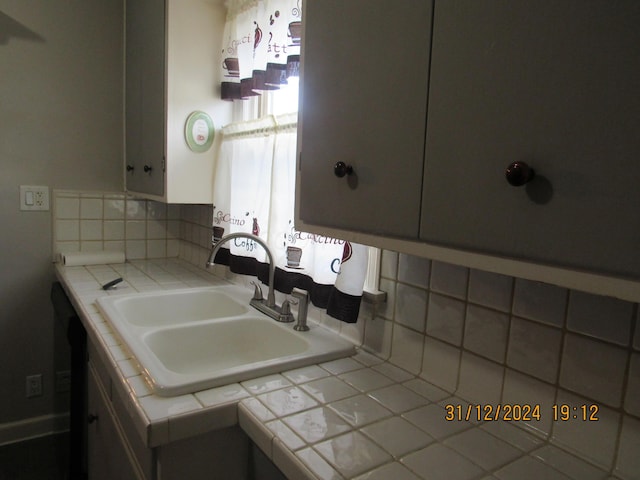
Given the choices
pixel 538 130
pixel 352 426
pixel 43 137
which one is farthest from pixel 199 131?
pixel 538 130

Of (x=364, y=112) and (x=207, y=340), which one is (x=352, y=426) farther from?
(x=207, y=340)

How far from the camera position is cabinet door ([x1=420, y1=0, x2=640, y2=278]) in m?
0.48

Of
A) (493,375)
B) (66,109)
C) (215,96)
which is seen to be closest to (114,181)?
(66,109)

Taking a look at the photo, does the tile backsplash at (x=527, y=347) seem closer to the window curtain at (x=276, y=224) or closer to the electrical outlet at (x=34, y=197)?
the window curtain at (x=276, y=224)

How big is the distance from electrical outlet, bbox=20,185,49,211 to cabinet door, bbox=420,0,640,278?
2.17m

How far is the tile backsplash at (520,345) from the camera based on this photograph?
2.45 feet

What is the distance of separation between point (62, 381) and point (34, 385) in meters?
0.13

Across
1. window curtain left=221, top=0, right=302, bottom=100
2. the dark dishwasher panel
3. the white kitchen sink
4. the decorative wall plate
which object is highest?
window curtain left=221, top=0, right=302, bottom=100

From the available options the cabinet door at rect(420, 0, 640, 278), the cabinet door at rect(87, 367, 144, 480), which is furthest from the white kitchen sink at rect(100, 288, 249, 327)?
the cabinet door at rect(420, 0, 640, 278)

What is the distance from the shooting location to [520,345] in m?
0.89

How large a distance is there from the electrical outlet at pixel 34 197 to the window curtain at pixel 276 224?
1006mm

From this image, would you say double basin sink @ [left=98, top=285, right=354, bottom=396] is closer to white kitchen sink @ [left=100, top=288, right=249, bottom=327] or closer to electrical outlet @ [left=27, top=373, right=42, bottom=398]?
white kitchen sink @ [left=100, top=288, right=249, bottom=327]

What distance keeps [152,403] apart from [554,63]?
91 cm

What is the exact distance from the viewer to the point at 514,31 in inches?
22.5
